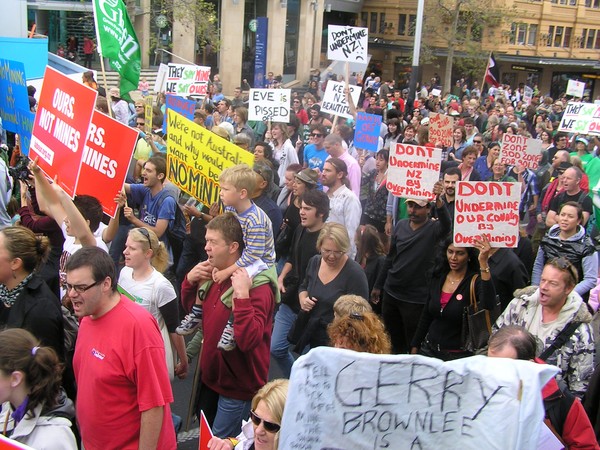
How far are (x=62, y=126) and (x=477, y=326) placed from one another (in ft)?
11.0

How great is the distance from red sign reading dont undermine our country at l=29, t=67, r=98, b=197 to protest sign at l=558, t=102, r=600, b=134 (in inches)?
428

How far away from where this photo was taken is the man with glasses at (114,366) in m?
3.29

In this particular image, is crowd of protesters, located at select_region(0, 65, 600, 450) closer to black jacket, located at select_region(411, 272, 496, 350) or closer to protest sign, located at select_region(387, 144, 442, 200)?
black jacket, located at select_region(411, 272, 496, 350)

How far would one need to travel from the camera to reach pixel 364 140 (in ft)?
36.7

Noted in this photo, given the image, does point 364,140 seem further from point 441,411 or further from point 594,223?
point 441,411

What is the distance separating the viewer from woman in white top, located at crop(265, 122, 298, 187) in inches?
404

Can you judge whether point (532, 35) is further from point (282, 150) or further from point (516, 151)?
point (282, 150)

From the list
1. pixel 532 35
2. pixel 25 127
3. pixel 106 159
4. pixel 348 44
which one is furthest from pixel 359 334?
pixel 532 35

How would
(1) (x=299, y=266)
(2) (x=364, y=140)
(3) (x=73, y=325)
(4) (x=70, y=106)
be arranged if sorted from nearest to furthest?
(3) (x=73, y=325), (4) (x=70, y=106), (1) (x=299, y=266), (2) (x=364, y=140)

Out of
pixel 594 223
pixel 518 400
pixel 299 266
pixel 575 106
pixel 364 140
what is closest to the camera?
pixel 518 400

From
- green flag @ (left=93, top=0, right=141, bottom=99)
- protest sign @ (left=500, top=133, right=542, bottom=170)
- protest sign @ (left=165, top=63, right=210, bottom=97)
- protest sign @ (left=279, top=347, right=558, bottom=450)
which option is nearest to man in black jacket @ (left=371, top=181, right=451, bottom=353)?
protest sign @ (left=279, top=347, right=558, bottom=450)

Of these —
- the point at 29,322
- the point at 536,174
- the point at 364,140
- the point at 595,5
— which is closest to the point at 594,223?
the point at 536,174

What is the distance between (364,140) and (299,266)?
530 cm

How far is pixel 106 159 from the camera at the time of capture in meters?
5.48
